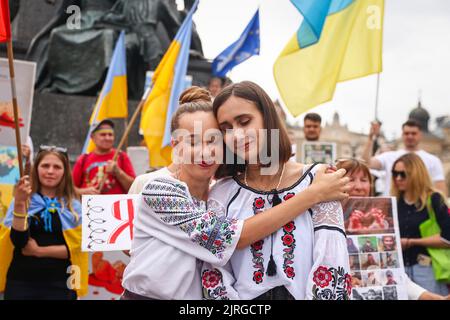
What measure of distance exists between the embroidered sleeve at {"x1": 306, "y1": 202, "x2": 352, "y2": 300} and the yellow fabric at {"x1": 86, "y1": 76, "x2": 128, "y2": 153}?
4907 millimetres

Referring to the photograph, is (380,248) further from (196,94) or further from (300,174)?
(300,174)

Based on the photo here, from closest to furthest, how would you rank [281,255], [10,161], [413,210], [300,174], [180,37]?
[281,255]
[300,174]
[413,210]
[10,161]
[180,37]

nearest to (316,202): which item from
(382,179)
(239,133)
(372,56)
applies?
(239,133)

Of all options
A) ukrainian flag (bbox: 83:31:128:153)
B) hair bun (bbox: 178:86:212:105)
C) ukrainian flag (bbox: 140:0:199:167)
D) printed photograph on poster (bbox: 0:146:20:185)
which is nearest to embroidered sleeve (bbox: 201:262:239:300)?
hair bun (bbox: 178:86:212:105)

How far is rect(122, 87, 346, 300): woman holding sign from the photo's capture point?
209 centimetres

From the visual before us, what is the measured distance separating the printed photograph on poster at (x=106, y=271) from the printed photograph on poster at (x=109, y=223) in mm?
1311

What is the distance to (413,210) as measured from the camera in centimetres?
498

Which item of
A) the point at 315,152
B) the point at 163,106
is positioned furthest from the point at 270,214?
the point at 315,152

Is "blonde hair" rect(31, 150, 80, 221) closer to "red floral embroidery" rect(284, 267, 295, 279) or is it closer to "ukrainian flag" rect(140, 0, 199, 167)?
"ukrainian flag" rect(140, 0, 199, 167)

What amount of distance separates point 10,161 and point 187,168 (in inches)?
162

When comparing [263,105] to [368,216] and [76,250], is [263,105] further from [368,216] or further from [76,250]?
[76,250]

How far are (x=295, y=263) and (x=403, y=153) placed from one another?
4.58 m

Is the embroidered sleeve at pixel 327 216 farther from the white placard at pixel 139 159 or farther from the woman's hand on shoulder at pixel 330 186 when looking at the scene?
the white placard at pixel 139 159

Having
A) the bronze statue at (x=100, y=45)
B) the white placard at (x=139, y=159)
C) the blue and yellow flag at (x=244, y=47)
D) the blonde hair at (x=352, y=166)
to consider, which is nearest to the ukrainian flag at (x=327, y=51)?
the blonde hair at (x=352, y=166)
